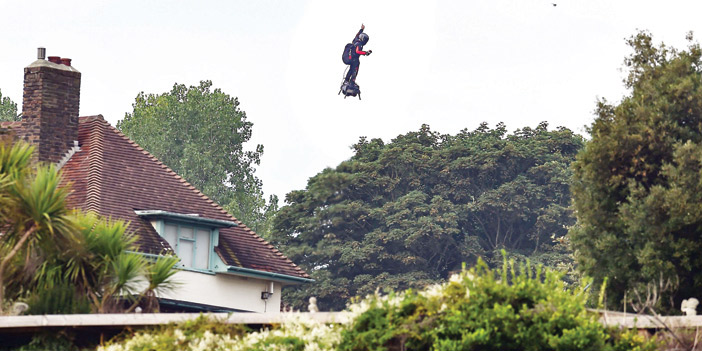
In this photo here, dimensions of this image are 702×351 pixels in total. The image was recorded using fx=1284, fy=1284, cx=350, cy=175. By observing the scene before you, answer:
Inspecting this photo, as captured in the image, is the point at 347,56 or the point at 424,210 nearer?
the point at 347,56

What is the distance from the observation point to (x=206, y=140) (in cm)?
8738

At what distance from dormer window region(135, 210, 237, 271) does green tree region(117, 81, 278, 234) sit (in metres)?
45.3

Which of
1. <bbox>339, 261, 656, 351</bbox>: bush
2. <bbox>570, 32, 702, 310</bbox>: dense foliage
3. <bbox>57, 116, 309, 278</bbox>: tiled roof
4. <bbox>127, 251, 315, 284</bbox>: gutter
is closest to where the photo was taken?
<bbox>339, 261, 656, 351</bbox>: bush

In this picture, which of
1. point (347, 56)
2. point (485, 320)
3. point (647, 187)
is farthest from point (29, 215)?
point (347, 56)

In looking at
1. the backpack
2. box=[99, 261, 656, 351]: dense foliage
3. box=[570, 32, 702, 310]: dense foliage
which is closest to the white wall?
box=[570, 32, 702, 310]: dense foliage

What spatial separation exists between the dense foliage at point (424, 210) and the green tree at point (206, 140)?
396 inches

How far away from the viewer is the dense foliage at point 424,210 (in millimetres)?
71125

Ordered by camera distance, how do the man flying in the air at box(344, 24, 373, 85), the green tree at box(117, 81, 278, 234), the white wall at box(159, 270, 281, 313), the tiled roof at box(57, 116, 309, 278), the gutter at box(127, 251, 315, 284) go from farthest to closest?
1. the green tree at box(117, 81, 278, 234)
2. the man flying in the air at box(344, 24, 373, 85)
3. the gutter at box(127, 251, 315, 284)
4. the white wall at box(159, 270, 281, 313)
5. the tiled roof at box(57, 116, 309, 278)

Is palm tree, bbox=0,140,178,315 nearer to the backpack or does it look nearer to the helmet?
the backpack

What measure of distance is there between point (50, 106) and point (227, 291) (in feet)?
25.0

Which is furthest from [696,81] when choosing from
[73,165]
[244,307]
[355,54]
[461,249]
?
[461,249]

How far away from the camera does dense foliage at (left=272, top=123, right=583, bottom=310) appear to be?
71125 mm

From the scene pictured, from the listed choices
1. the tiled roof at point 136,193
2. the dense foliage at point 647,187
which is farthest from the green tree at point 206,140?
the dense foliage at point 647,187

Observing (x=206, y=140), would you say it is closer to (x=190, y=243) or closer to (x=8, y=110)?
(x=8, y=110)
